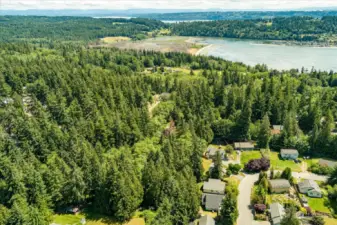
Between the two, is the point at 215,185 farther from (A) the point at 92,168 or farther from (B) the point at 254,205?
(A) the point at 92,168

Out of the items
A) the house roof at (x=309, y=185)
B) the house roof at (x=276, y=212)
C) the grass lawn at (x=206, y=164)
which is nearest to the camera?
the house roof at (x=276, y=212)

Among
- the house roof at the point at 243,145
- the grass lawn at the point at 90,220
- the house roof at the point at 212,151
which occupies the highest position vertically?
the house roof at the point at 243,145

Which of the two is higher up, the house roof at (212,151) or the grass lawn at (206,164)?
the house roof at (212,151)

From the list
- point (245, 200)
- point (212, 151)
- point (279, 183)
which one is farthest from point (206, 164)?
point (279, 183)

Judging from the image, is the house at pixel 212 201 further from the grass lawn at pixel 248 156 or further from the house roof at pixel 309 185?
the house roof at pixel 309 185

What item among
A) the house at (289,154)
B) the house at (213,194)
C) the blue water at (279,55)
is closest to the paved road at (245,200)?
the house at (213,194)

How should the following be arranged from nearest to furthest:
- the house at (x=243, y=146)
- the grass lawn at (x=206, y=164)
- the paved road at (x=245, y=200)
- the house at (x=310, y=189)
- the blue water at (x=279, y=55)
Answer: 1. the paved road at (x=245, y=200)
2. the house at (x=310, y=189)
3. the grass lawn at (x=206, y=164)
4. the house at (x=243, y=146)
5. the blue water at (x=279, y=55)

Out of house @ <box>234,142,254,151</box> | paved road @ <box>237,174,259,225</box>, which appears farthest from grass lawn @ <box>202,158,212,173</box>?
house @ <box>234,142,254,151</box>

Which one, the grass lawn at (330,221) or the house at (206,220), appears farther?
the grass lawn at (330,221)
